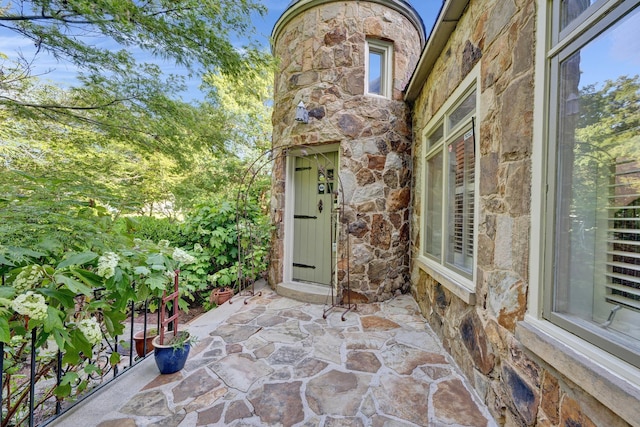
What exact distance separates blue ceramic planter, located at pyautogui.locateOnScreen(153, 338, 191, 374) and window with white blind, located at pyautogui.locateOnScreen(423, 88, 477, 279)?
2272mm

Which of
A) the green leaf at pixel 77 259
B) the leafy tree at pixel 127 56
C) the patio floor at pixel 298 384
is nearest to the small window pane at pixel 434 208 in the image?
the patio floor at pixel 298 384

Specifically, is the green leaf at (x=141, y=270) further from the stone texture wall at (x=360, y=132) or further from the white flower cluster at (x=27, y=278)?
the stone texture wall at (x=360, y=132)

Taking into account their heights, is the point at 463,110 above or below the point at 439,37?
below

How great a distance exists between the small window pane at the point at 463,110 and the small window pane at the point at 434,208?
412 millimetres

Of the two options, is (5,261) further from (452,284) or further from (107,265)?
(452,284)

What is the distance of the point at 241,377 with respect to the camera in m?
2.05

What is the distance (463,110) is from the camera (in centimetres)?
240

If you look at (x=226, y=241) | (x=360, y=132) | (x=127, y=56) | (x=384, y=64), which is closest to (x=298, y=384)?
(x=226, y=241)

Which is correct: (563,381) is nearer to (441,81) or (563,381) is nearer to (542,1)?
(542,1)

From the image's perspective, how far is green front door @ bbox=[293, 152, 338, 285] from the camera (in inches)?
159

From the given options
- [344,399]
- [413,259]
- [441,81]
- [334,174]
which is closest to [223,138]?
[334,174]

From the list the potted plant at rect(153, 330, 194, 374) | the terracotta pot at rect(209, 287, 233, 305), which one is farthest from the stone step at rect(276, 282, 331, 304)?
the potted plant at rect(153, 330, 194, 374)

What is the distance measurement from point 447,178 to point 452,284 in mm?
1043

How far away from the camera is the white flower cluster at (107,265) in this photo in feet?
4.40
